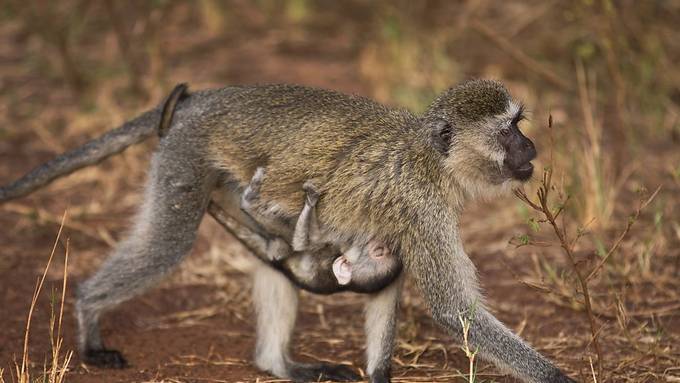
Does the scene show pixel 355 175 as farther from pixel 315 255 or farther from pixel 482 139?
pixel 482 139

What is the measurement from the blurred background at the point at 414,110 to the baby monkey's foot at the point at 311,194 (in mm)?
1039

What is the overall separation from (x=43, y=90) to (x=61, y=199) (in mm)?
2751

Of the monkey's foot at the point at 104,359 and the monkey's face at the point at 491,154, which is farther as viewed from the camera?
the monkey's foot at the point at 104,359

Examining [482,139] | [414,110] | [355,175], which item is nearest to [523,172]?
[482,139]

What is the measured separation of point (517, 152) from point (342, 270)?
1133 millimetres

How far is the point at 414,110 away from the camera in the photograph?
9844 mm

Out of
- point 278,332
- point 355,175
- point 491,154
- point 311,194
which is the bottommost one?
point 278,332

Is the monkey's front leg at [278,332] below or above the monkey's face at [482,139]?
below

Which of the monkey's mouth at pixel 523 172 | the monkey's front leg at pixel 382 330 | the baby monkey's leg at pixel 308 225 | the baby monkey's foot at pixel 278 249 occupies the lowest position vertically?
the monkey's front leg at pixel 382 330

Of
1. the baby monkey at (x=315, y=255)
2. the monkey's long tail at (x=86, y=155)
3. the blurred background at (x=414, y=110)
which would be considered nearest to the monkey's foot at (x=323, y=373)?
the blurred background at (x=414, y=110)

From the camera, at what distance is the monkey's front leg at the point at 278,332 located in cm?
587

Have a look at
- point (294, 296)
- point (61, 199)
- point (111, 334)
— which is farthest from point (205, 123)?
point (61, 199)

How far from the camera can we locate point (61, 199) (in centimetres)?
878

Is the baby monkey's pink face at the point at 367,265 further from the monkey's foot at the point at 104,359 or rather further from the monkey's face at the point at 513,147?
the monkey's foot at the point at 104,359
